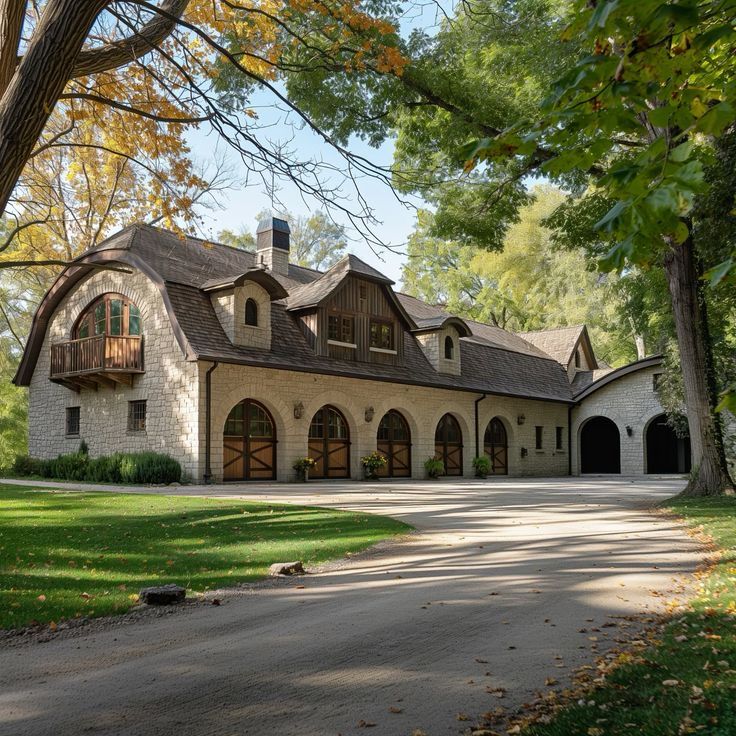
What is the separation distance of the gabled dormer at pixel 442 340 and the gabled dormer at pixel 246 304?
24.6 feet

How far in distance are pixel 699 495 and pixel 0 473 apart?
20347mm

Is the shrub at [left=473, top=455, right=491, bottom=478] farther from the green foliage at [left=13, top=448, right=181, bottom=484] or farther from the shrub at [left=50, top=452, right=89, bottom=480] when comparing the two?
the shrub at [left=50, top=452, right=89, bottom=480]

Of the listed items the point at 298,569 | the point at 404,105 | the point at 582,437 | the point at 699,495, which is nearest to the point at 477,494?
the point at 699,495

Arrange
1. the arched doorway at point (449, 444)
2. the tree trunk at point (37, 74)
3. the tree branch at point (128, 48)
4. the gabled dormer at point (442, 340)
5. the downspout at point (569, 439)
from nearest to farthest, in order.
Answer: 1. the tree trunk at point (37, 74)
2. the tree branch at point (128, 48)
3. the gabled dormer at point (442, 340)
4. the arched doorway at point (449, 444)
5. the downspout at point (569, 439)

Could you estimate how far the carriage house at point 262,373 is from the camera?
20281 millimetres

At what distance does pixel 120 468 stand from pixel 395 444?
1015 cm

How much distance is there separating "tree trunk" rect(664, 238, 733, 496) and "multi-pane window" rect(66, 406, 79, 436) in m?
18.2

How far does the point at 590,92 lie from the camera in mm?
3031

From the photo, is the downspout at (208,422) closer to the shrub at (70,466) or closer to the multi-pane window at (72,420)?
the shrub at (70,466)

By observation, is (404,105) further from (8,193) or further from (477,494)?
(8,193)

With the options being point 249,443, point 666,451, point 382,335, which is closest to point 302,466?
point 249,443

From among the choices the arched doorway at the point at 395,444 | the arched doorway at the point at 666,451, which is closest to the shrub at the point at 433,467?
the arched doorway at the point at 395,444

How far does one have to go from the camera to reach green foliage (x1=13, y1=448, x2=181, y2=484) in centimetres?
1902

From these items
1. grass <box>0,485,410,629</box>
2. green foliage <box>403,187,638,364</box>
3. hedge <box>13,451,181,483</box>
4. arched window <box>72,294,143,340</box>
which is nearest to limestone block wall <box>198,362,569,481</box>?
hedge <box>13,451,181,483</box>
